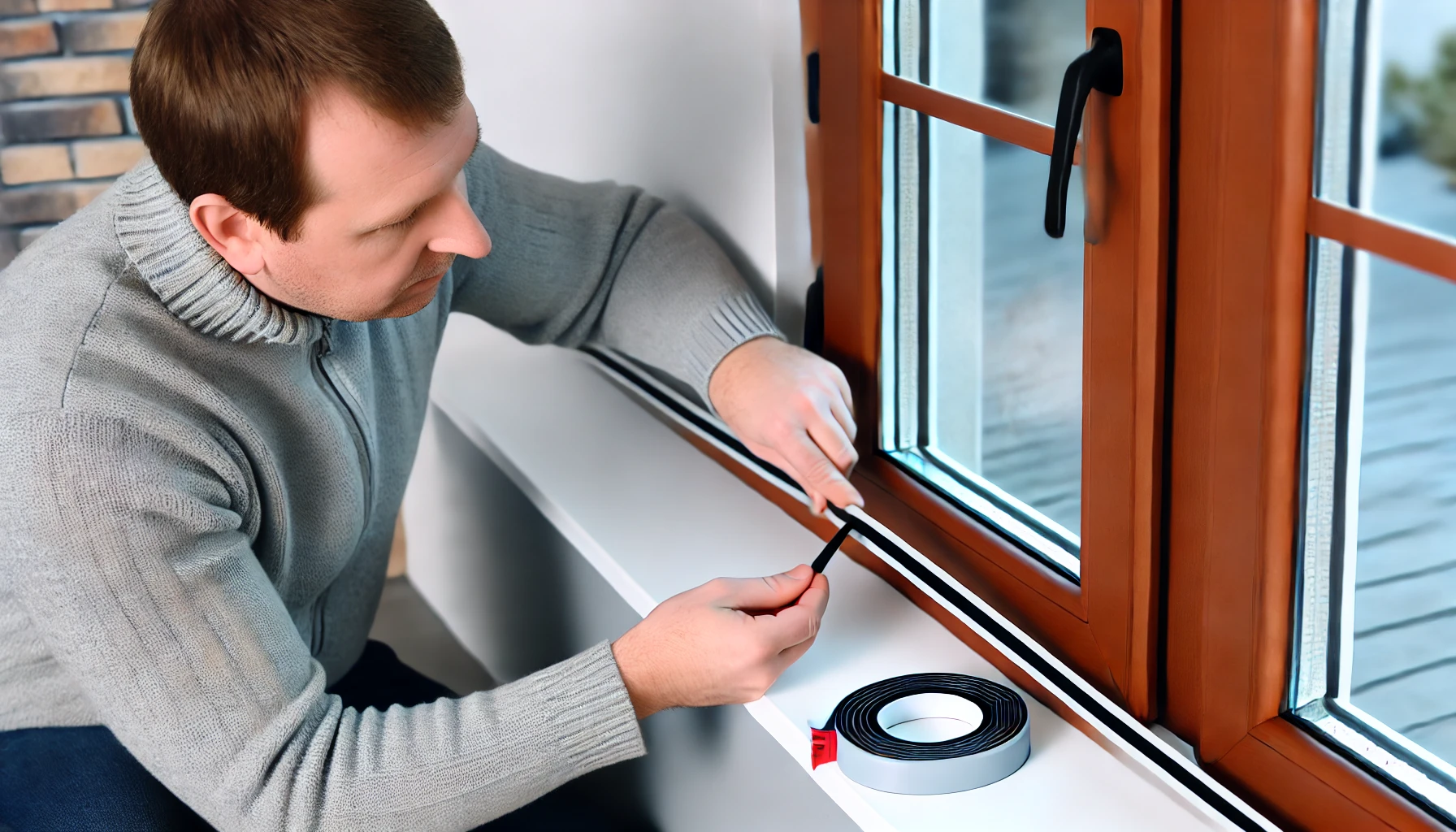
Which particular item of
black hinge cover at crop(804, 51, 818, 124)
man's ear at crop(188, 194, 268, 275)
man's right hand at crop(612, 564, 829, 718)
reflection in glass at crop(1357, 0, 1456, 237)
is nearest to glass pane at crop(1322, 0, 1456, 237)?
reflection in glass at crop(1357, 0, 1456, 237)

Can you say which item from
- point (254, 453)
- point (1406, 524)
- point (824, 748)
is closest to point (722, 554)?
point (824, 748)

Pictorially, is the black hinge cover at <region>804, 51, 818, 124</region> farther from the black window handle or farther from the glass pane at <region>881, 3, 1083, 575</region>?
the black window handle

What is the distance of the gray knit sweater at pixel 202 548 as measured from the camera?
101 centimetres

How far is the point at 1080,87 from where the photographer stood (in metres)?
0.88

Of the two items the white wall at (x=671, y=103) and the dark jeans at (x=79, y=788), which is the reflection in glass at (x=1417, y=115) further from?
the dark jeans at (x=79, y=788)

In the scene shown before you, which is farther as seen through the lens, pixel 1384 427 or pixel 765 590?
pixel 765 590

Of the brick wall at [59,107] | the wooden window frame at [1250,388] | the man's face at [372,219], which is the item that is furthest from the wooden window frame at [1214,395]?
the brick wall at [59,107]

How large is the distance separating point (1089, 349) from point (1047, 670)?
261 millimetres

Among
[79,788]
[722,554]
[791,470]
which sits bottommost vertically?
[79,788]

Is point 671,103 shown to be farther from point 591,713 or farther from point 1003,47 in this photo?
point 591,713

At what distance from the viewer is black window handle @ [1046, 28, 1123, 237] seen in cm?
88

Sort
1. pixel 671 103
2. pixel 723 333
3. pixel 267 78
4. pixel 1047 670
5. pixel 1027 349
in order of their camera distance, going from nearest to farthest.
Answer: pixel 267 78 → pixel 1047 670 → pixel 1027 349 → pixel 723 333 → pixel 671 103

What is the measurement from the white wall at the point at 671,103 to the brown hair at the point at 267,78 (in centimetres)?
48

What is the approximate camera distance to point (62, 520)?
100cm
